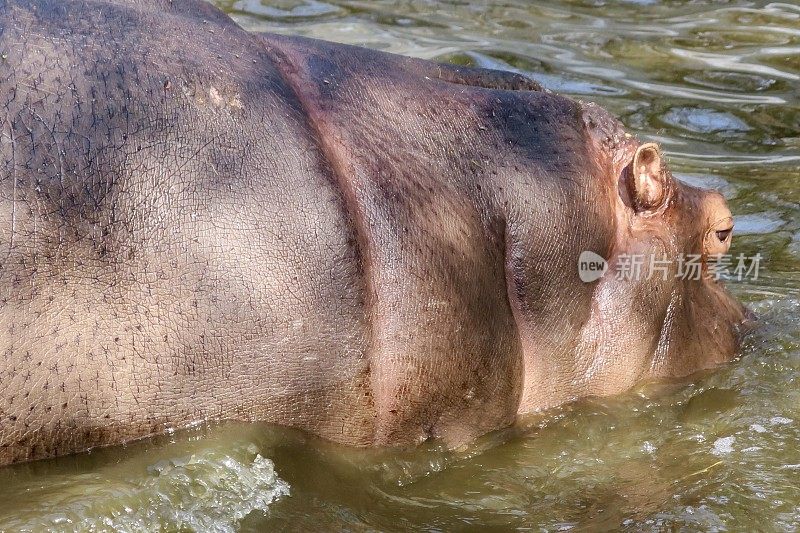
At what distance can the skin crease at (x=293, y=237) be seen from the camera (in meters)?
2.78

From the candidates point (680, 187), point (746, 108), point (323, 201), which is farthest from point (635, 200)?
point (746, 108)

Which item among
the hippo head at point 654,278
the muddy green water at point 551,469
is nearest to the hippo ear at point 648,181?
the hippo head at point 654,278

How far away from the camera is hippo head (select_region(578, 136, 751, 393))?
373cm

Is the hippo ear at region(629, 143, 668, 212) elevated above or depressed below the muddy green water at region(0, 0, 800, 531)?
above

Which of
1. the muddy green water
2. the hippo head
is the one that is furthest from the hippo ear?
the muddy green water

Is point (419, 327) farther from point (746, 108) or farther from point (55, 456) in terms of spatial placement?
point (746, 108)

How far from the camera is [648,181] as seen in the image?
150 inches

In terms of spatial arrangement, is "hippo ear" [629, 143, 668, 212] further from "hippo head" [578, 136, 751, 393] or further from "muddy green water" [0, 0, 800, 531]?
"muddy green water" [0, 0, 800, 531]

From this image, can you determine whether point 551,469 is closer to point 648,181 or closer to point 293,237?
point 648,181

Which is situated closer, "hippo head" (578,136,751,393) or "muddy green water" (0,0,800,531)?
"muddy green water" (0,0,800,531)

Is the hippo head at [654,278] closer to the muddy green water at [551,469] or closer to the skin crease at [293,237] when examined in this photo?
the skin crease at [293,237]

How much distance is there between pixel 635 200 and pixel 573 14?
213 inches

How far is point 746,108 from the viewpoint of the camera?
7129mm

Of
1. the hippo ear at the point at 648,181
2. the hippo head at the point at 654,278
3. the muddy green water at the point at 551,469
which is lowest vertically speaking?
the muddy green water at the point at 551,469
